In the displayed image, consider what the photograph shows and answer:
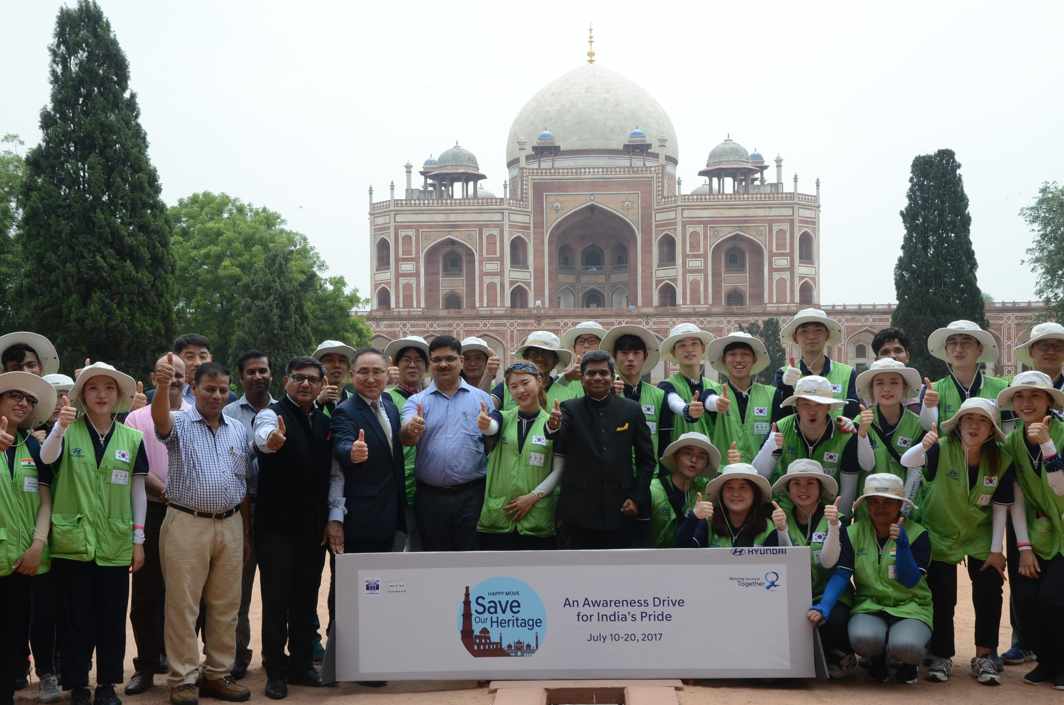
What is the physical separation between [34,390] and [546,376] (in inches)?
115

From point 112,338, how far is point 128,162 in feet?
11.0

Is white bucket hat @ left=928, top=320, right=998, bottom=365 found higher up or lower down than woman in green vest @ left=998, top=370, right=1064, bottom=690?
higher up

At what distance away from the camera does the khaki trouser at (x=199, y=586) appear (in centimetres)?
680

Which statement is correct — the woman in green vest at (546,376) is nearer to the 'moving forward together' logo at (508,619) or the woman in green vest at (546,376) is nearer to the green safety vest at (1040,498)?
the 'moving forward together' logo at (508,619)

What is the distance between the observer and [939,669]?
23.6 ft

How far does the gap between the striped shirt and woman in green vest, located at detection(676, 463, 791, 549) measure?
2.37 meters

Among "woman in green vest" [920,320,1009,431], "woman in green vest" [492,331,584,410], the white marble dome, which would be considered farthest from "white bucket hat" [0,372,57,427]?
the white marble dome

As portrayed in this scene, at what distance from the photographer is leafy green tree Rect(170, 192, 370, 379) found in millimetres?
29469

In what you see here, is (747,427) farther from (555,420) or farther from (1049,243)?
(1049,243)

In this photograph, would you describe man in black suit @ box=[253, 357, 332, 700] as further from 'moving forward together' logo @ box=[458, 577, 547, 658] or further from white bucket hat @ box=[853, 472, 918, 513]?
white bucket hat @ box=[853, 472, 918, 513]

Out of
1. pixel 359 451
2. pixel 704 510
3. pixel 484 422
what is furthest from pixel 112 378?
pixel 704 510

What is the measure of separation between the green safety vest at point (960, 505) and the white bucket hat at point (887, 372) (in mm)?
493

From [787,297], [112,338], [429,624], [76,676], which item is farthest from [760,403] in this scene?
[787,297]

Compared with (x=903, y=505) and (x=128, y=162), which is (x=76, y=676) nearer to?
(x=903, y=505)
